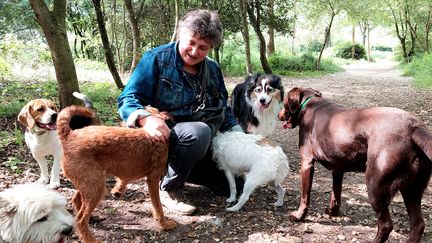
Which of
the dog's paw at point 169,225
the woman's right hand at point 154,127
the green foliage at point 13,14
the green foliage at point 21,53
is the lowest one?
the dog's paw at point 169,225

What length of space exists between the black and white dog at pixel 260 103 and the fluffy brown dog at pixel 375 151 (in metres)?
1.95

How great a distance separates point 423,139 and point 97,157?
222cm

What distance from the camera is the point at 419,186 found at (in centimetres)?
266

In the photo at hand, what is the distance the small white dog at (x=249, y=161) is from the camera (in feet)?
11.6

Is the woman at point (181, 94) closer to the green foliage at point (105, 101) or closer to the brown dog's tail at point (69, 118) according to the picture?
the brown dog's tail at point (69, 118)

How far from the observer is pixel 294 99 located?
366 centimetres

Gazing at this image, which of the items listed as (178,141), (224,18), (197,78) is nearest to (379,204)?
(178,141)

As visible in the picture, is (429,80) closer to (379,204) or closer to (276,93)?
(276,93)

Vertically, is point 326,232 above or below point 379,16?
below

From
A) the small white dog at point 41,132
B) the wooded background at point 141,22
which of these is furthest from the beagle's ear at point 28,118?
the wooded background at point 141,22

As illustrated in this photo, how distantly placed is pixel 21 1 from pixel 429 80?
14.5 metres

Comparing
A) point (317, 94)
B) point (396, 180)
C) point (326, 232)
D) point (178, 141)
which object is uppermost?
point (317, 94)

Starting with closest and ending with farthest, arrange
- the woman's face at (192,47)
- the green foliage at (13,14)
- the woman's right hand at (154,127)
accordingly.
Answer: the woman's right hand at (154,127) → the woman's face at (192,47) → the green foliage at (13,14)

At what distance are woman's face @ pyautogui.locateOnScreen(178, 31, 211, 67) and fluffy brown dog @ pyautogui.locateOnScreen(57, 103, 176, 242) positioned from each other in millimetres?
821
